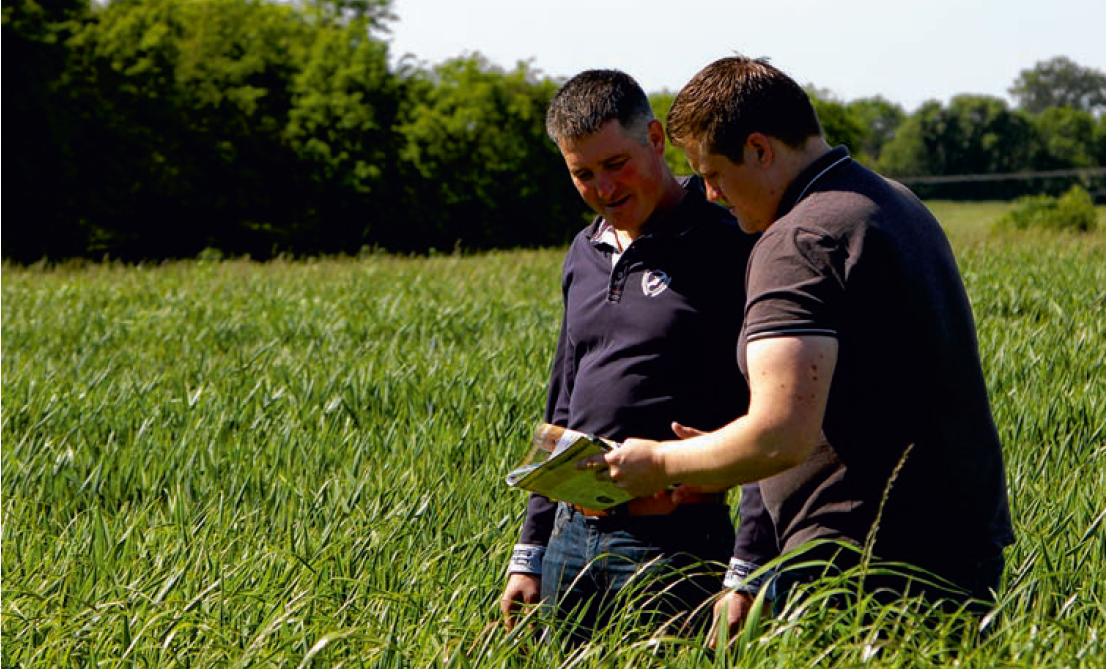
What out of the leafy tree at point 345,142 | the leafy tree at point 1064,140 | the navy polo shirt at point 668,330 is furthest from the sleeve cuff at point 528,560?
the leafy tree at point 1064,140

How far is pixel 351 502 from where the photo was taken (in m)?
3.80

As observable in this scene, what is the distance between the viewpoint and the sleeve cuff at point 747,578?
2.24 meters

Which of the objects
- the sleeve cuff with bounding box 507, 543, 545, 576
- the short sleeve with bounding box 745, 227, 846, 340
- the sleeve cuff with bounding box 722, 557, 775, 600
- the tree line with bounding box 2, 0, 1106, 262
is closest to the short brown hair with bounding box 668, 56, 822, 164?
the short sleeve with bounding box 745, 227, 846, 340

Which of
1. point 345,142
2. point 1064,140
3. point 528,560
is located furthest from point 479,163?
point 1064,140

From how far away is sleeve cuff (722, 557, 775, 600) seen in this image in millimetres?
A: 2236

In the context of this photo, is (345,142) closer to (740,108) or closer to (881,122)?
(740,108)

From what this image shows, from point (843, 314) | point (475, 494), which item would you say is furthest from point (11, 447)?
point (843, 314)

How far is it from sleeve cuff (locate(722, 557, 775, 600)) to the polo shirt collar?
0.63 metres

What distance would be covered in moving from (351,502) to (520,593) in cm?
118

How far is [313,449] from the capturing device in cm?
457

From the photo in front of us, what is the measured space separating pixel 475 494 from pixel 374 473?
59cm

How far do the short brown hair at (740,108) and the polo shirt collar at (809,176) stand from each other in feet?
0.14

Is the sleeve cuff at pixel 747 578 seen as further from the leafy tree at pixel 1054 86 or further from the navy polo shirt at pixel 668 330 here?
the leafy tree at pixel 1054 86

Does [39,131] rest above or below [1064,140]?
below
